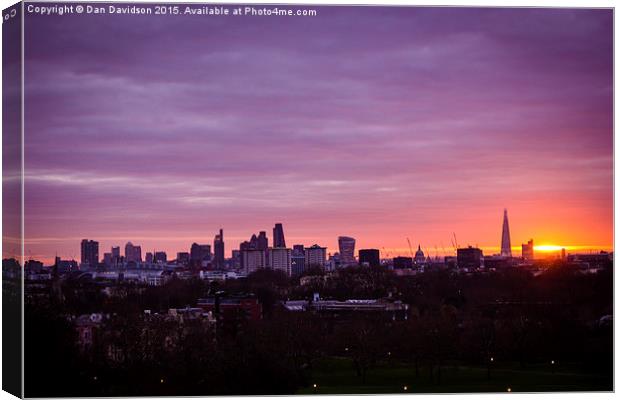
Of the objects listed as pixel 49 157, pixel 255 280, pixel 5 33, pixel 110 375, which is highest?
pixel 5 33

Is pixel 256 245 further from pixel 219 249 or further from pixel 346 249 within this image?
pixel 346 249

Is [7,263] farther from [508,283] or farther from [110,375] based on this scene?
[508,283]

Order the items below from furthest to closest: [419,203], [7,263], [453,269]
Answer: [453,269] < [419,203] < [7,263]

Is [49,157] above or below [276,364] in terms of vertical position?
above

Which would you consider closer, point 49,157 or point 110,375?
point 49,157

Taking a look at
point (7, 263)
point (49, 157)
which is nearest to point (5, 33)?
point (49, 157)

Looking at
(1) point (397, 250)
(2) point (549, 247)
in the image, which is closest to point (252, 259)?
(1) point (397, 250)

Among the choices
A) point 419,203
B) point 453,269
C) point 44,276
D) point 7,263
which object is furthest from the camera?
point 453,269
